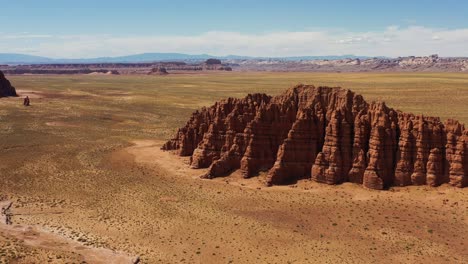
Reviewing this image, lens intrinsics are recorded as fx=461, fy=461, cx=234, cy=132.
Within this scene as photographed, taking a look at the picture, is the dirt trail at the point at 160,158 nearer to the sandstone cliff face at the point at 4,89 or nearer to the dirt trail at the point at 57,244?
the dirt trail at the point at 57,244

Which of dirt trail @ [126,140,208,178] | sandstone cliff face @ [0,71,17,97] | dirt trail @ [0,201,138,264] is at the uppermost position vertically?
sandstone cliff face @ [0,71,17,97]

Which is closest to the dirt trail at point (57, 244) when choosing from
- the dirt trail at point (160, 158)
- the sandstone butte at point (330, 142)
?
the dirt trail at point (160, 158)

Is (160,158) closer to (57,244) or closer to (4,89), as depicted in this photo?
(57,244)

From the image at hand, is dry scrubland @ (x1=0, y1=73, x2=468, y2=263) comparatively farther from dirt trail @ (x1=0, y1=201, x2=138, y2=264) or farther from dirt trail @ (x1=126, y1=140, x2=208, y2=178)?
dirt trail @ (x1=0, y1=201, x2=138, y2=264)

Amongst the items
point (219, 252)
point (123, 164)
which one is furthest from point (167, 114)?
point (219, 252)

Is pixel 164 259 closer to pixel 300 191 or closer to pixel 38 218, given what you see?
pixel 38 218

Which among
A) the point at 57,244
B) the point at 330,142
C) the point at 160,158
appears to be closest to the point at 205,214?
the point at 57,244

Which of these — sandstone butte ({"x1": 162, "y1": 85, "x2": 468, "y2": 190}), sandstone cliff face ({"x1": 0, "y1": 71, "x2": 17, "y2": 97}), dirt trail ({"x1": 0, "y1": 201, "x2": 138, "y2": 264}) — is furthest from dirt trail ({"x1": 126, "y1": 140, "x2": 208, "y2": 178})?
sandstone cliff face ({"x1": 0, "y1": 71, "x2": 17, "y2": 97})
